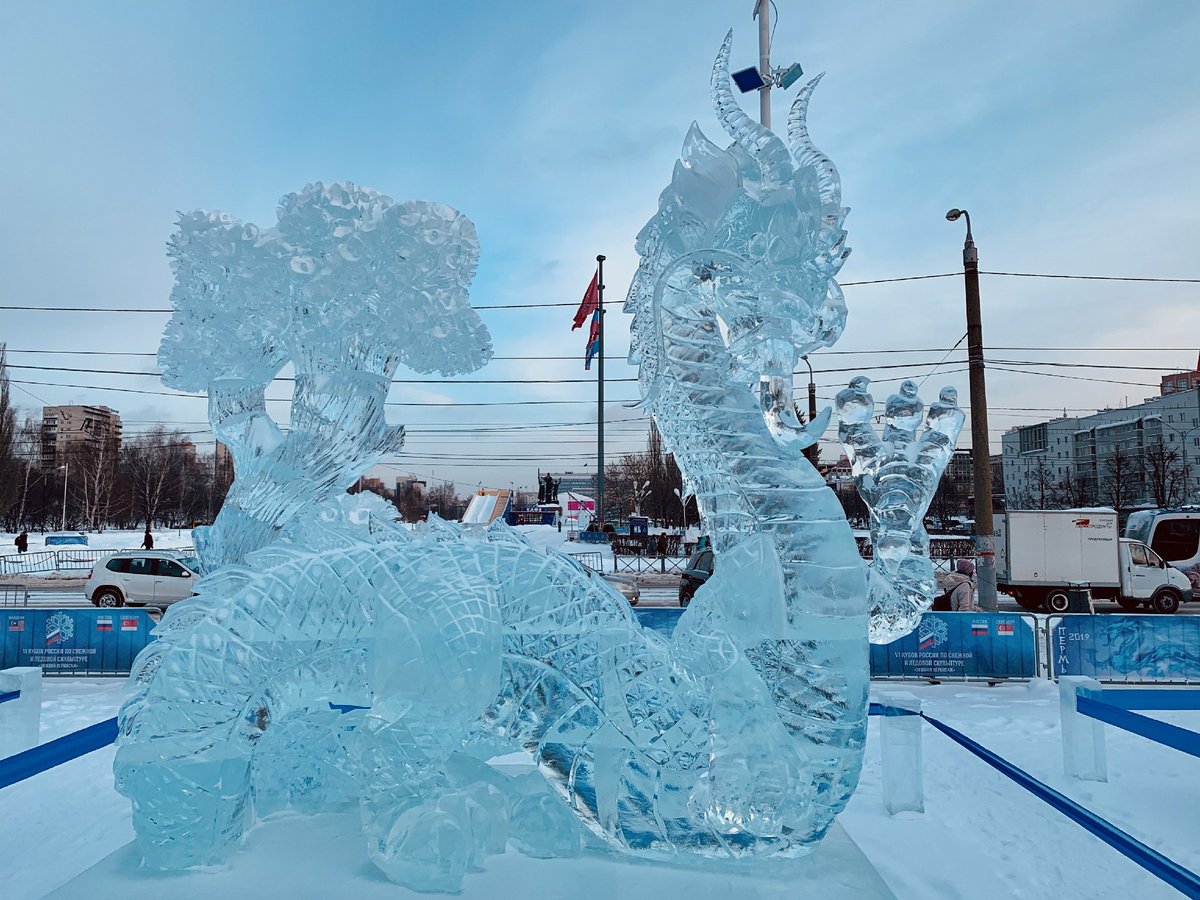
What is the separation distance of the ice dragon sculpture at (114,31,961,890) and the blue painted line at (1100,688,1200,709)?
2.54 m

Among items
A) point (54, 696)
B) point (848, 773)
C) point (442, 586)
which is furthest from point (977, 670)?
point (54, 696)

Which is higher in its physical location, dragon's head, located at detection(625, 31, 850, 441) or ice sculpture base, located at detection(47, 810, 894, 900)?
dragon's head, located at detection(625, 31, 850, 441)

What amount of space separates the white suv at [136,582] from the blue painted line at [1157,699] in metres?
12.4

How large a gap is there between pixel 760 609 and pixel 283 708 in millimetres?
1942

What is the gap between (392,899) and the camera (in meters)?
2.75

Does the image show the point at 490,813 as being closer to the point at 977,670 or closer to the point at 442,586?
the point at 442,586

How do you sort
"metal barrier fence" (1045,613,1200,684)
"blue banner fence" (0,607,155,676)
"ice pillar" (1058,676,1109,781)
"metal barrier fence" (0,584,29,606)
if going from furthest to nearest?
"metal barrier fence" (0,584,29,606) → "blue banner fence" (0,607,155,676) → "metal barrier fence" (1045,613,1200,684) → "ice pillar" (1058,676,1109,781)

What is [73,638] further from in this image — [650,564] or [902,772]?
[650,564]

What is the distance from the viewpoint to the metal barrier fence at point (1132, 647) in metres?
7.74

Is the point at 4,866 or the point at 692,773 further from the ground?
the point at 692,773

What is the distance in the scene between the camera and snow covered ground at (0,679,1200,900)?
3.50 m

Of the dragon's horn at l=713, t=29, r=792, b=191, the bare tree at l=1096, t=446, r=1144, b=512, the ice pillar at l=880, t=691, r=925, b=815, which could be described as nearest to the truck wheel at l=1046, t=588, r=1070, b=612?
the ice pillar at l=880, t=691, r=925, b=815

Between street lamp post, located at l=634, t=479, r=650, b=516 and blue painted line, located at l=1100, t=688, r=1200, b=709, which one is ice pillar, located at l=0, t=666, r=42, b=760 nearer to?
blue painted line, located at l=1100, t=688, r=1200, b=709

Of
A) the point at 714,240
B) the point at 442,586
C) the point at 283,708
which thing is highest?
the point at 714,240
